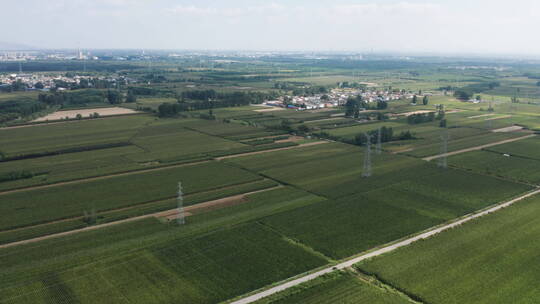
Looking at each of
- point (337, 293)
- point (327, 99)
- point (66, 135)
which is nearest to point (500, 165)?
point (337, 293)

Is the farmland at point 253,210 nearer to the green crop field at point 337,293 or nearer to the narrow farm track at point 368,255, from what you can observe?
the green crop field at point 337,293

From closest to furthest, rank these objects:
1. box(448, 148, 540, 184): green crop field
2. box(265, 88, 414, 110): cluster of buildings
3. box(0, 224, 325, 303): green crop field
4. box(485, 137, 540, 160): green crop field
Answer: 1. box(0, 224, 325, 303): green crop field
2. box(448, 148, 540, 184): green crop field
3. box(485, 137, 540, 160): green crop field
4. box(265, 88, 414, 110): cluster of buildings

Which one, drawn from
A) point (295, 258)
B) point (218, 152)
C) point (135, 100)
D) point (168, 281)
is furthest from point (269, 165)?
point (135, 100)

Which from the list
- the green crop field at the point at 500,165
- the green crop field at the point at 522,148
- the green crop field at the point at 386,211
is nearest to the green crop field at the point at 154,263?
the green crop field at the point at 386,211

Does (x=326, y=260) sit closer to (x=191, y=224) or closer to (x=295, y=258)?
(x=295, y=258)

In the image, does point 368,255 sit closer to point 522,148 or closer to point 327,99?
point 522,148

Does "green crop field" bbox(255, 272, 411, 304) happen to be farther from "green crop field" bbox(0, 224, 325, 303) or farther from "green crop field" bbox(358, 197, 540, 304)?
"green crop field" bbox(0, 224, 325, 303)

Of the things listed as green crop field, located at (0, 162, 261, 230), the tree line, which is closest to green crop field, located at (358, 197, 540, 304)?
green crop field, located at (0, 162, 261, 230)
